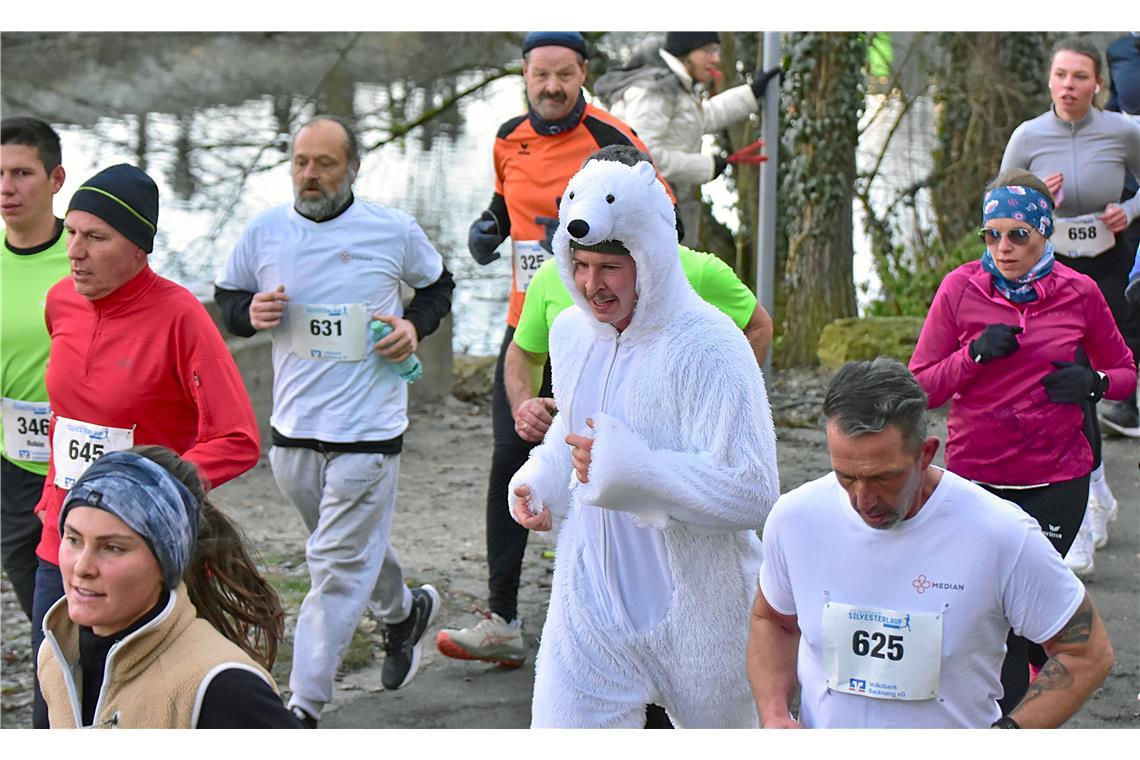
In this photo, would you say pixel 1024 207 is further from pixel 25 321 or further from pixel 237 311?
pixel 25 321

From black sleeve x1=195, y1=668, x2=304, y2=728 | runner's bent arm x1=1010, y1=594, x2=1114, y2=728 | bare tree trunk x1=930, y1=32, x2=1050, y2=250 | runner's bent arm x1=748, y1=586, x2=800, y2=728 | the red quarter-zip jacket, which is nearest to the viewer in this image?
black sleeve x1=195, y1=668, x2=304, y2=728

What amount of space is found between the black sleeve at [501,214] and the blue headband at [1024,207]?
6.51ft

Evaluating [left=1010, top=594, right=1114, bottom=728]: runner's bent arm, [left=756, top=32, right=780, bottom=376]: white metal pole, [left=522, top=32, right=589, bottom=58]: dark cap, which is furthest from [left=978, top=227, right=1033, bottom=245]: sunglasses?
[left=756, top=32, right=780, bottom=376]: white metal pole

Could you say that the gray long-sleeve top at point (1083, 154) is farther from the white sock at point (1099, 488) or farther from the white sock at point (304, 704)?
the white sock at point (304, 704)

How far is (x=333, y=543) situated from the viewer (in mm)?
5648

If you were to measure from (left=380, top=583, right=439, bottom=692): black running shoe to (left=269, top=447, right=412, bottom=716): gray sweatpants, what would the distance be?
31 cm

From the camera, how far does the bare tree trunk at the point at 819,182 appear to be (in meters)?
11.1

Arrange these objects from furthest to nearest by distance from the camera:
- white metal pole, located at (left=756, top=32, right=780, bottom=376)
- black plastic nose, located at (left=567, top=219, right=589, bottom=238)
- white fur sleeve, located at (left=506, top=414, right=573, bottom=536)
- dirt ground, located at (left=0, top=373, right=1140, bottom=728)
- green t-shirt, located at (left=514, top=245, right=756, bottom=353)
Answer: white metal pole, located at (left=756, top=32, right=780, bottom=376) < dirt ground, located at (left=0, top=373, right=1140, bottom=728) < green t-shirt, located at (left=514, top=245, right=756, bottom=353) < white fur sleeve, located at (left=506, top=414, right=573, bottom=536) < black plastic nose, located at (left=567, top=219, right=589, bottom=238)

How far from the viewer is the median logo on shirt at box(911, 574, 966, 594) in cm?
320

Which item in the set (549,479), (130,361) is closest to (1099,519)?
(549,479)

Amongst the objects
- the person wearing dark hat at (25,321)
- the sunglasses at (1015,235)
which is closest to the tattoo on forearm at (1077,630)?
the sunglasses at (1015,235)

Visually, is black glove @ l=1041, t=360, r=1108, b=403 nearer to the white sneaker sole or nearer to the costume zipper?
the costume zipper

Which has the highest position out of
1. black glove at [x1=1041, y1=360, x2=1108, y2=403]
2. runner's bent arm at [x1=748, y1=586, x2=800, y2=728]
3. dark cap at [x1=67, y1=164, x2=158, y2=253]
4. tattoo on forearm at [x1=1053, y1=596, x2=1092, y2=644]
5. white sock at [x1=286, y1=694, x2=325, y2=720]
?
dark cap at [x1=67, y1=164, x2=158, y2=253]
